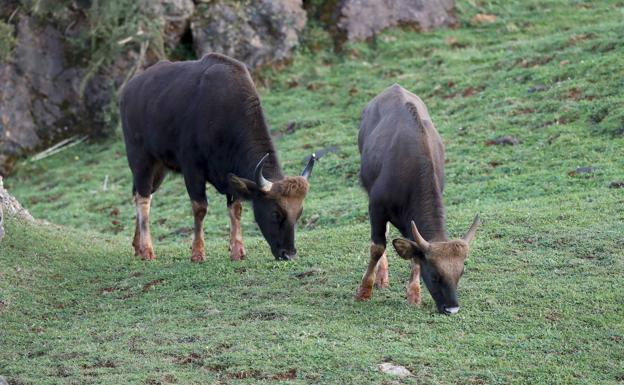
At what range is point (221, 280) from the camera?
11977 millimetres

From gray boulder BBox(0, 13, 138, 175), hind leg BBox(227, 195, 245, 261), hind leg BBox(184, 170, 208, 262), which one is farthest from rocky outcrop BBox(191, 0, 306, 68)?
hind leg BBox(227, 195, 245, 261)

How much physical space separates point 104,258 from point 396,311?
199 inches

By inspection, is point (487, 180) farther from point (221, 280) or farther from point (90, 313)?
point (90, 313)

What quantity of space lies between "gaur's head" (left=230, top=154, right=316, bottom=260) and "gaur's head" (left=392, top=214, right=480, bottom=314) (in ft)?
7.61

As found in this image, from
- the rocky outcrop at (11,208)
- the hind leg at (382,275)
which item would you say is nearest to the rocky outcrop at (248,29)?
the rocky outcrop at (11,208)

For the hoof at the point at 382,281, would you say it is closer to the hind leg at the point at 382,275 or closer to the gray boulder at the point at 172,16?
the hind leg at the point at 382,275

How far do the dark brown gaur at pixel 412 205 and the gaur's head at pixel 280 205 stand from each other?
932mm

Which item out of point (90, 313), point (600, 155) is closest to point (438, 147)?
point (90, 313)

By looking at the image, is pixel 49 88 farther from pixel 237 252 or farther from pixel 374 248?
pixel 374 248

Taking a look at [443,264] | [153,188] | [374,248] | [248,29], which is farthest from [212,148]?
[248,29]

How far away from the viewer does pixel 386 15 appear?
25938 millimetres

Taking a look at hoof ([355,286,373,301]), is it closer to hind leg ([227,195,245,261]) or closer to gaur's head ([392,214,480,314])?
gaur's head ([392,214,480,314])

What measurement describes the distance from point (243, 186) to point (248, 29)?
43.0ft

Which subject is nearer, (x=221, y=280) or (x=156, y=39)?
(x=221, y=280)
